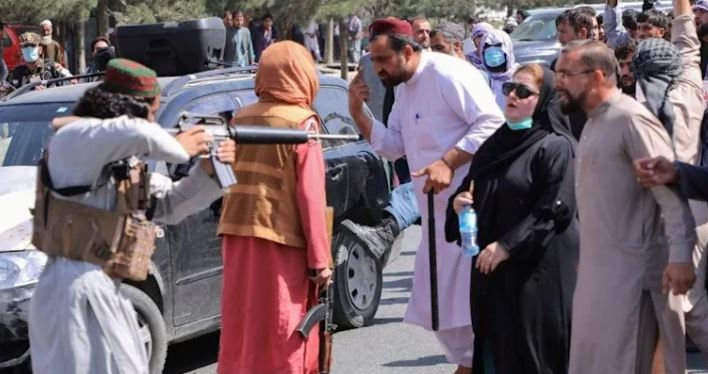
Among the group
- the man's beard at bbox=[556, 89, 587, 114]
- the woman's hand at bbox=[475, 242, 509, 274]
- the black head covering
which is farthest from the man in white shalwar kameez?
the man's beard at bbox=[556, 89, 587, 114]

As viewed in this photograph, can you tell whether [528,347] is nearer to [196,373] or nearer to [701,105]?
[701,105]

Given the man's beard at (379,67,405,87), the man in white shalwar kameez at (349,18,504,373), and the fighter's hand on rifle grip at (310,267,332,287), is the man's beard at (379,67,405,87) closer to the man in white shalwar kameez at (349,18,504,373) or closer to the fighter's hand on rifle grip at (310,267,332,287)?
the man in white shalwar kameez at (349,18,504,373)

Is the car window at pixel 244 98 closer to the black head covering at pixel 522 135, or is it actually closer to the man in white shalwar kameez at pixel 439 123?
the man in white shalwar kameez at pixel 439 123

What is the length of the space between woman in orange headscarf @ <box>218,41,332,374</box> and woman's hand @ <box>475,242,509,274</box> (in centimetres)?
82

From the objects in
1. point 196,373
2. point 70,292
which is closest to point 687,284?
point 70,292

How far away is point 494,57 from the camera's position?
10.4 m

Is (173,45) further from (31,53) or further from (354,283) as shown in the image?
(31,53)

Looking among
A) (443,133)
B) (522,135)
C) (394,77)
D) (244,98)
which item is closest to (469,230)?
(522,135)

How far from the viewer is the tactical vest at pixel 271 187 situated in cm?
668

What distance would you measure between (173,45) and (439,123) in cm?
297

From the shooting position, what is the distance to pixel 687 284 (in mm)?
5512

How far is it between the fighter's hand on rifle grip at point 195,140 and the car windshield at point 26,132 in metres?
2.89

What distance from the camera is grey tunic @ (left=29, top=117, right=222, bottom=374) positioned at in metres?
5.29

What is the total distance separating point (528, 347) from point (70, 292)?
2.23 meters
